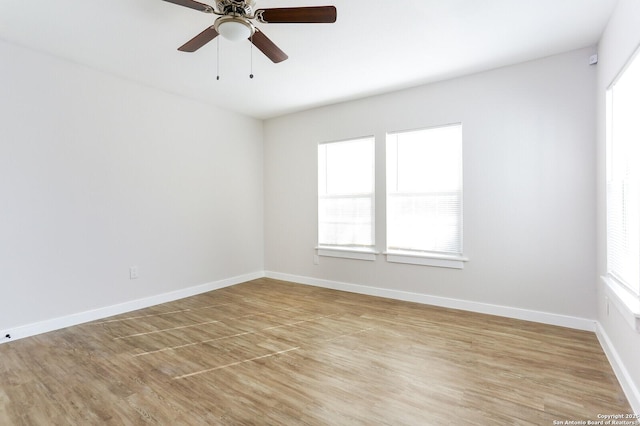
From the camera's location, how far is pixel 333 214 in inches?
187

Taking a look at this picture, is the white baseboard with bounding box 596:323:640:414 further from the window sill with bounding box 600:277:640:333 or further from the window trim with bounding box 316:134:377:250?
the window trim with bounding box 316:134:377:250

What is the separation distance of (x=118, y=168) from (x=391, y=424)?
12.0 feet

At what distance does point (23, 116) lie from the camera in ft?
9.52

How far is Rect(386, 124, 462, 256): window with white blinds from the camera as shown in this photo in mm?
3701

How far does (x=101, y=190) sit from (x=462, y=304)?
4217 millimetres

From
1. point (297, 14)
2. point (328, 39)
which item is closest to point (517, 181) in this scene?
point (328, 39)

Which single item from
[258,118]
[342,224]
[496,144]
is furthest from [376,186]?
[258,118]

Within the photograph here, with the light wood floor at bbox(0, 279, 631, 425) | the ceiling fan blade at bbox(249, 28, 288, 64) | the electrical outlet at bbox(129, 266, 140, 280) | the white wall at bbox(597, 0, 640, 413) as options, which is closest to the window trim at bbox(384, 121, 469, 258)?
the light wood floor at bbox(0, 279, 631, 425)

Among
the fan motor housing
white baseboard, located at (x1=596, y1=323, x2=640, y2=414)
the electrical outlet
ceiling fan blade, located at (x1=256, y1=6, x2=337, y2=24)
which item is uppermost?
the fan motor housing

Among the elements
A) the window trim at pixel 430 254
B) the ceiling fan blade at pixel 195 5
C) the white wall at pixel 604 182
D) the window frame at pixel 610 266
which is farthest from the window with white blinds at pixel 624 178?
the ceiling fan blade at pixel 195 5

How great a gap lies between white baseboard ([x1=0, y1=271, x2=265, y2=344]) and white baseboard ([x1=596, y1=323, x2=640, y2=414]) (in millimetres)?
4312

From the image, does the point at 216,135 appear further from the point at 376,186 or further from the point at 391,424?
the point at 391,424

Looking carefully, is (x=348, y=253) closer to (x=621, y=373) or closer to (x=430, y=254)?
(x=430, y=254)

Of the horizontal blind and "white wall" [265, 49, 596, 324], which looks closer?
"white wall" [265, 49, 596, 324]
